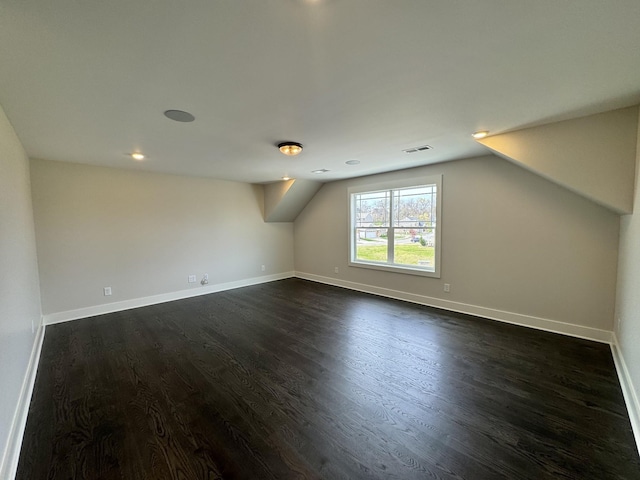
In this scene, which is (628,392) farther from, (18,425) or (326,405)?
(18,425)

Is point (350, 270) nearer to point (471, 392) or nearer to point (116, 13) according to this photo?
point (471, 392)

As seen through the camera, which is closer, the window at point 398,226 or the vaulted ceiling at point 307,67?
the vaulted ceiling at point 307,67

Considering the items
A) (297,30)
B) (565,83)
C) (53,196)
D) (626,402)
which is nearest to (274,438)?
(297,30)

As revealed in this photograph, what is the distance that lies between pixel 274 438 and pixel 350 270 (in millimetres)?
4122

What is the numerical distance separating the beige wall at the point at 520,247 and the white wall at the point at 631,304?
25cm

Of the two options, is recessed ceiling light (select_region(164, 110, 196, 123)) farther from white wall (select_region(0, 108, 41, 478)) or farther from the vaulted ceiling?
white wall (select_region(0, 108, 41, 478))

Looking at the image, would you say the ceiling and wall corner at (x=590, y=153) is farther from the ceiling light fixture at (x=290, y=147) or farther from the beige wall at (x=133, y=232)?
the beige wall at (x=133, y=232)

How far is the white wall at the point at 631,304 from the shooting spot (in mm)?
1885

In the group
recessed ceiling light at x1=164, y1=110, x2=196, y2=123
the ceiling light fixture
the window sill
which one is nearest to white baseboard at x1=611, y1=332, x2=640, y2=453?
the window sill

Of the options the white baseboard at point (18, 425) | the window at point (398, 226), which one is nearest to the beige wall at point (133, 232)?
the white baseboard at point (18, 425)

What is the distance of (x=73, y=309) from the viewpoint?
392 centimetres

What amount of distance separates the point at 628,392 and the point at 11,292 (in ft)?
15.6

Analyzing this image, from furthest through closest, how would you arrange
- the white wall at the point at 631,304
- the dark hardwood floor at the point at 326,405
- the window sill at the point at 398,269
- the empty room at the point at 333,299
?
the window sill at the point at 398,269 < the white wall at the point at 631,304 < the dark hardwood floor at the point at 326,405 < the empty room at the point at 333,299

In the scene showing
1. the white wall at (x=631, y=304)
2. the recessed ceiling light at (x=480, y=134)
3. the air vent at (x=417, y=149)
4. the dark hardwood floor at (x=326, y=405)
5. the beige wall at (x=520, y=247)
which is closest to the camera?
the dark hardwood floor at (x=326, y=405)
